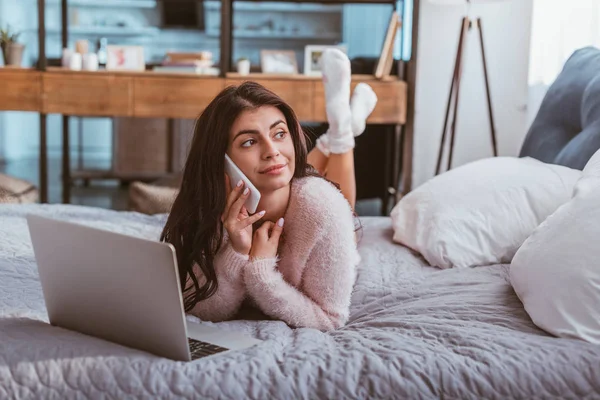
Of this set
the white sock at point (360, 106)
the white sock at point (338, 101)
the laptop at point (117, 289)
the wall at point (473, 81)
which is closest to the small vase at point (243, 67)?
the wall at point (473, 81)

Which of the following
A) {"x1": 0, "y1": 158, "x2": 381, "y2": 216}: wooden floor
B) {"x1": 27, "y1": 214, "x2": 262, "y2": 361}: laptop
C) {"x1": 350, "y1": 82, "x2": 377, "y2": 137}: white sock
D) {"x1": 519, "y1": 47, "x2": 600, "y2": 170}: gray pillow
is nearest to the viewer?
{"x1": 27, "y1": 214, "x2": 262, "y2": 361}: laptop

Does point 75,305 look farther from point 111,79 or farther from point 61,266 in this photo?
point 111,79

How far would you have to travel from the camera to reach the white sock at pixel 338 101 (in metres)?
2.25

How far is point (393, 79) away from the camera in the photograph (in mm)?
3674

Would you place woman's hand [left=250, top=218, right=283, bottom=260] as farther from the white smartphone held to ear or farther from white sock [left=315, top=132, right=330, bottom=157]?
white sock [left=315, top=132, right=330, bottom=157]

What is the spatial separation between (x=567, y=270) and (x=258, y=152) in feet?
1.85

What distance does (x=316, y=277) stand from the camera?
139 cm

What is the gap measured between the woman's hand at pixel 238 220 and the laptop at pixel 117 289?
7.9 inches

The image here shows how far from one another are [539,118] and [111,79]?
211 cm

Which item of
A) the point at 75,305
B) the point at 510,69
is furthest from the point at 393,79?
the point at 75,305

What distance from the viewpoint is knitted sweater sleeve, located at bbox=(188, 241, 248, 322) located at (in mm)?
1361

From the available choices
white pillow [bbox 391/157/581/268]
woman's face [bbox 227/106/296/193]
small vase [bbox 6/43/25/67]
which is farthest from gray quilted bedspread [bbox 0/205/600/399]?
small vase [bbox 6/43/25/67]

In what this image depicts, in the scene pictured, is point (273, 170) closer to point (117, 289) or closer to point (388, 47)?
point (117, 289)

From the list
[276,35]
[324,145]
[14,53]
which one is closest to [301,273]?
[324,145]
